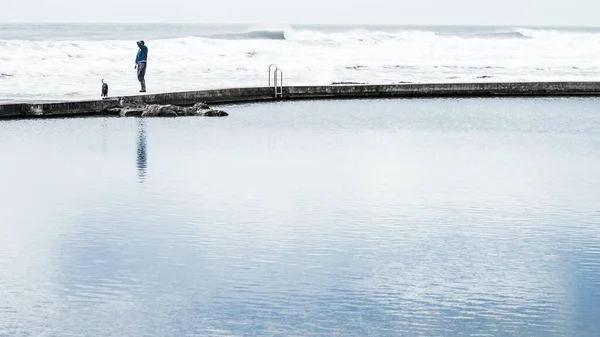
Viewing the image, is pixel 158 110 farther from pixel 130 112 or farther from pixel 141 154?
pixel 141 154

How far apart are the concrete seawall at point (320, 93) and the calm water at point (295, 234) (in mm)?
2677

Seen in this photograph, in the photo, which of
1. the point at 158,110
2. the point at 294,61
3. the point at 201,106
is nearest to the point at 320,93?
the point at 201,106

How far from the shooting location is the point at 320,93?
31.5 m

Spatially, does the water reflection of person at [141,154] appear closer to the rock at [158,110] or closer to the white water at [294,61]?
the rock at [158,110]

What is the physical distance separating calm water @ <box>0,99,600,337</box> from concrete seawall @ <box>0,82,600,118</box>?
2677 mm

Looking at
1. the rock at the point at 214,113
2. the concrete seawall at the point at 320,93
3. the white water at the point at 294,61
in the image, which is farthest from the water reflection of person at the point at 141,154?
the white water at the point at 294,61

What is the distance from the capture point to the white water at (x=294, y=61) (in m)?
40.4

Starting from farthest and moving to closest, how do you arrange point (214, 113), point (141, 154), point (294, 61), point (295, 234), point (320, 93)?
1. point (294, 61)
2. point (320, 93)
3. point (214, 113)
4. point (141, 154)
5. point (295, 234)

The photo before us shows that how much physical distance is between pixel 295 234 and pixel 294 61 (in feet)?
149

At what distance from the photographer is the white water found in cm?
4041

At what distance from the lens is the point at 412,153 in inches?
741

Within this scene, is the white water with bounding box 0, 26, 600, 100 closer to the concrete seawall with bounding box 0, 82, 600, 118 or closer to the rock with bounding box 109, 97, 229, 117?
the rock with bounding box 109, 97, 229, 117

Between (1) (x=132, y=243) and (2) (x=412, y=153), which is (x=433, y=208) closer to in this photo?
(1) (x=132, y=243)

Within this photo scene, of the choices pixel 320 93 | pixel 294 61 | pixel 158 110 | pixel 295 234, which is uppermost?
pixel 294 61
